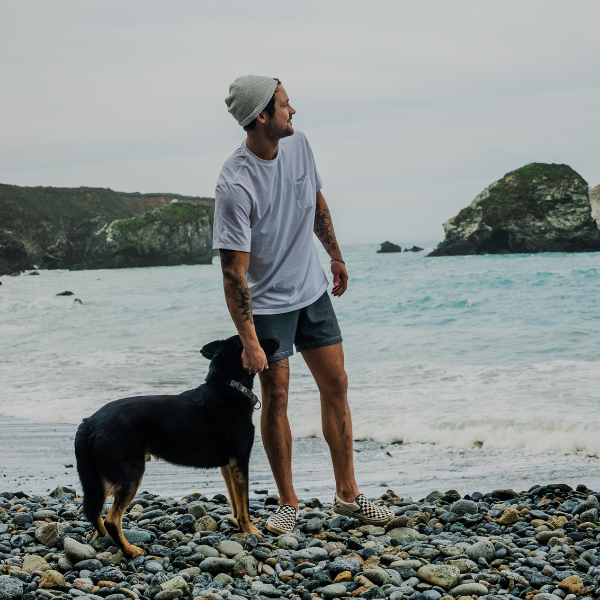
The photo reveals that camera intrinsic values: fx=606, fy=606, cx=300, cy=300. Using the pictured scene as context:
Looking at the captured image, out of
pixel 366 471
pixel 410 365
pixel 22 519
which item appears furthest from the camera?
pixel 410 365

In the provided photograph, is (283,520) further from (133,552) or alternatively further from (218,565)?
(133,552)

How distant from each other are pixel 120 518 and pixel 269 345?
1.10 meters

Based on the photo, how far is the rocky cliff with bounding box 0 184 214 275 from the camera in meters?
68.0

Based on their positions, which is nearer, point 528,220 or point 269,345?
point 269,345

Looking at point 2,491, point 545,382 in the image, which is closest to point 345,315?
point 545,382

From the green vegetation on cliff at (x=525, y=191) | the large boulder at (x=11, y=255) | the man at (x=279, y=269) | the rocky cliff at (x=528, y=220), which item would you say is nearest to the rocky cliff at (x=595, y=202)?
the green vegetation on cliff at (x=525, y=191)

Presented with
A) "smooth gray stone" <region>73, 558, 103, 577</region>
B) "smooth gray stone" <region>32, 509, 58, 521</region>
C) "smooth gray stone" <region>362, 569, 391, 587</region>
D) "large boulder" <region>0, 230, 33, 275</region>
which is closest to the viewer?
"smooth gray stone" <region>362, 569, 391, 587</region>

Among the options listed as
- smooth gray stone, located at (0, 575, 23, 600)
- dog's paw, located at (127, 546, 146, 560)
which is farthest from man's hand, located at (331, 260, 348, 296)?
smooth gray stone, located at (0, 575, 23, 600)

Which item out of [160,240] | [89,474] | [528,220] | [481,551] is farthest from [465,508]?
[160,240]

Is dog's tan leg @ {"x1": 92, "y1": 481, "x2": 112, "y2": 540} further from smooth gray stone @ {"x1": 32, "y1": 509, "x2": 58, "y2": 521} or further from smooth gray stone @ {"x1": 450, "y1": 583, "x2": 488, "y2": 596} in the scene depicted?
smooth gray stone @ {"x1": 450, "y1": 583, "x2": 488, "y2": 596}

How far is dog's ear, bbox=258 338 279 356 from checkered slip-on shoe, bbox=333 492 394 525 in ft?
3.29

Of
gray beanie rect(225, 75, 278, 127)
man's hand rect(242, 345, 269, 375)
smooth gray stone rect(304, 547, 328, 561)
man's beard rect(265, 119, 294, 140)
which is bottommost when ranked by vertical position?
smooth gray stone rect(304, 547, 328, 561)

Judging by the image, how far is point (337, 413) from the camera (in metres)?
3.55

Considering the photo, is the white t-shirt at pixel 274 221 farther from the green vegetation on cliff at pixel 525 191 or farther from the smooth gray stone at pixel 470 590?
the green vegetation on cliff at pixel 525 191
